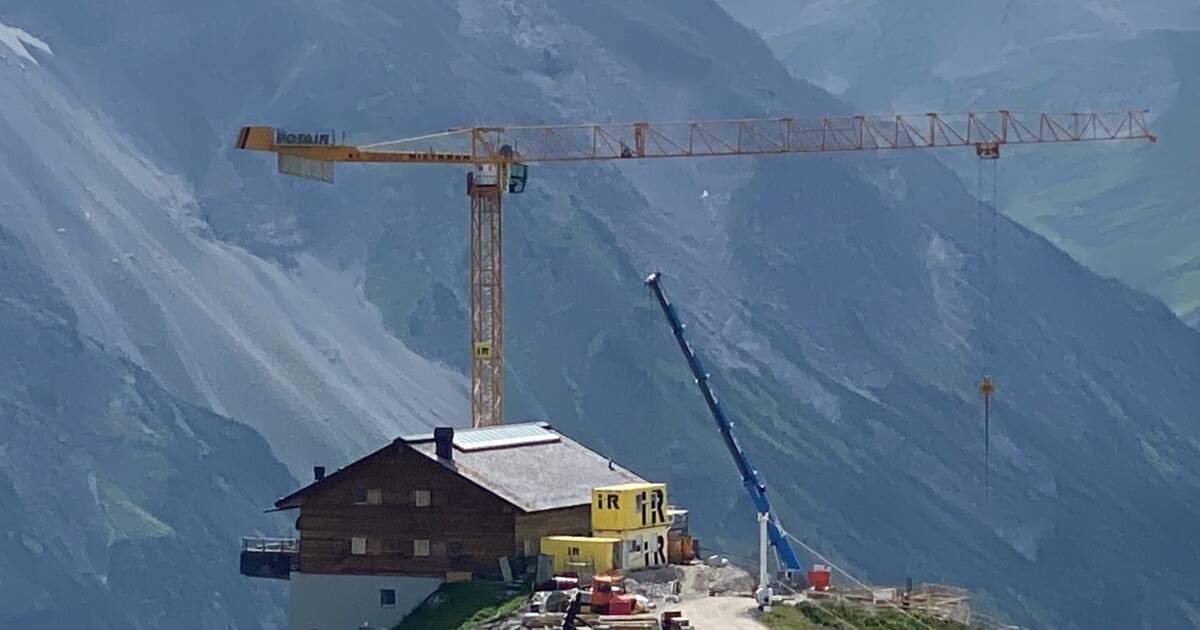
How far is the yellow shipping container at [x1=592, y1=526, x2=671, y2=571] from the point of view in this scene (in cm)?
7744

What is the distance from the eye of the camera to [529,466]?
269 feet

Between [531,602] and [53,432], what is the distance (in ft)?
423

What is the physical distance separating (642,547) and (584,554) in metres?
3.61

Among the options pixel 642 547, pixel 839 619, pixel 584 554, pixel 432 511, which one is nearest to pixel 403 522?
pixel 432 511

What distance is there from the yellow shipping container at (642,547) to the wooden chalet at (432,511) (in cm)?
184

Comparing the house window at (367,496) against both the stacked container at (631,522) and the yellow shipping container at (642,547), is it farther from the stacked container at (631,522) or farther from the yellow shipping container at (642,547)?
the yellow shipping container at (642,547)

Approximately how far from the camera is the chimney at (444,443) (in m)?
79.6

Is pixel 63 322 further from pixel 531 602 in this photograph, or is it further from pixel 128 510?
pixel 531 602

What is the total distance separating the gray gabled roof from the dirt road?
6.96 metres

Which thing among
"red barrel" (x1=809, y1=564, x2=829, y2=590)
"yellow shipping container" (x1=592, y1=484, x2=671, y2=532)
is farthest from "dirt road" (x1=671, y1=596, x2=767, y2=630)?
"yellow shipping container" (x1=592, y1=484, x2=671, y2=532)

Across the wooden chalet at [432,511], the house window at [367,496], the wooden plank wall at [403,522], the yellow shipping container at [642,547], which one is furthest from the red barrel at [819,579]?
the house window at [367,496]

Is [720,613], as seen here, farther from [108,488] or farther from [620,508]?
[108,488]

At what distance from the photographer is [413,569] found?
259 ft

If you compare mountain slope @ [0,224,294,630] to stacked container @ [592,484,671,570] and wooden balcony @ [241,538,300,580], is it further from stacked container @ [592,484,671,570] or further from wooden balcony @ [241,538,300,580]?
stacked container @ [592,484,671,570]
